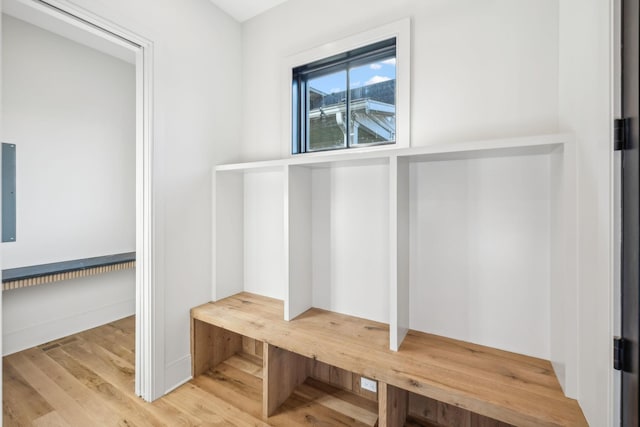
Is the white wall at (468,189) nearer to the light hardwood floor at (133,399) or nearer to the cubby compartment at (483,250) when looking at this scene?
the cubby compartment at (483,250)

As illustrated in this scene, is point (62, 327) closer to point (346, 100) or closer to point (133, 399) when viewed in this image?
point (133, 399)

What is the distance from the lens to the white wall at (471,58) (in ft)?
4.34

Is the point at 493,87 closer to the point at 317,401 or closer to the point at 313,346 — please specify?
the point at 313,346

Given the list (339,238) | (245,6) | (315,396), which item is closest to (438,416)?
(315,396)

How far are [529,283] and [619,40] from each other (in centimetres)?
101

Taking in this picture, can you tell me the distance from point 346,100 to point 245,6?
1.11m

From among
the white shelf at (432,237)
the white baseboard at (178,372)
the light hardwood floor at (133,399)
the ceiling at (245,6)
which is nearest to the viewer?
the white shelf at (432,237)

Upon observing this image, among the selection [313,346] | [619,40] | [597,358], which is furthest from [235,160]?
[597,358]

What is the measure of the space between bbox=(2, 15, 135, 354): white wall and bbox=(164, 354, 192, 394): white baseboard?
1.59 metres

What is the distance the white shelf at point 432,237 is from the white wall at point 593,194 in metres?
0.07

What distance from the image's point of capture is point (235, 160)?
230cm

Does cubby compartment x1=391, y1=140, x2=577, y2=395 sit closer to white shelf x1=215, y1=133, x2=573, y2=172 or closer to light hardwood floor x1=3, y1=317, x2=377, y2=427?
white shelf x1=215, y1=133, x2=573, y2=172

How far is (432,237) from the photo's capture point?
62.4 inches

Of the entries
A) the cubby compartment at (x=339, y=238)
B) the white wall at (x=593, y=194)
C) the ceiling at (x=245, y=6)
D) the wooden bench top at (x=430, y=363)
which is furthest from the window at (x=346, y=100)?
the wooden bench top at (x=430, y=363)
